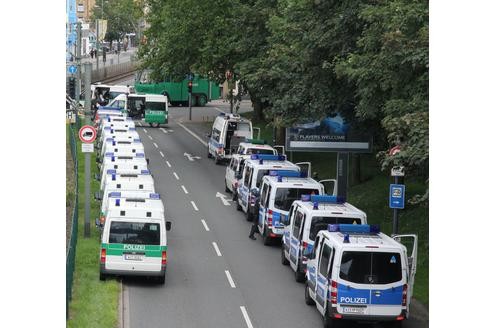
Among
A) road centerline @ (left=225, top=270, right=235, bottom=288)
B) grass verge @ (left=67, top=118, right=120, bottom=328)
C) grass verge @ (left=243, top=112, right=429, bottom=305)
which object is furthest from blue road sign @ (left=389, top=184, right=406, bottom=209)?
grass verge @ (left=67, top=118, right=120, bottom=328)

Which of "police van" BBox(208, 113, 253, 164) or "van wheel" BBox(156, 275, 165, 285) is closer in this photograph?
"van wheel" BBox(156, 275, 165, 285)

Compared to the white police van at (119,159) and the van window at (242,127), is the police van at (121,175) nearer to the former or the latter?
the white police van at (119,159)

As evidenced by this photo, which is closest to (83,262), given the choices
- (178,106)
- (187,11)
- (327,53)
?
(327,53)

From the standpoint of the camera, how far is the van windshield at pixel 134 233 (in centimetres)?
2514

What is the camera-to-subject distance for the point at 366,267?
21.5m

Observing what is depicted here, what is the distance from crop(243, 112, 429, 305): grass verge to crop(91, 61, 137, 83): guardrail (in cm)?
5837

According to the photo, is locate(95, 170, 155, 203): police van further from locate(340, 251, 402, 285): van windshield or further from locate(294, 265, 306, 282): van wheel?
locate(340, 251, 402, 285): van windshield

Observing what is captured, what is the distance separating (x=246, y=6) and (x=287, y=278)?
2396 cm

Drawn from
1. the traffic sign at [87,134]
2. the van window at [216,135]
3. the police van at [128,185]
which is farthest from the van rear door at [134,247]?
the van window at [216,135]

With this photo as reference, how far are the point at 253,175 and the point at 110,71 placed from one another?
83773 mm

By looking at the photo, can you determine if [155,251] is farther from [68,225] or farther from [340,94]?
[340,94]

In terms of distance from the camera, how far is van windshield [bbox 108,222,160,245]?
25.1 m

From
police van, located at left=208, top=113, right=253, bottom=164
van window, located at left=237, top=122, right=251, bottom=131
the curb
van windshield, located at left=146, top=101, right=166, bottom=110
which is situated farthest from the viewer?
van windshield, located at left=146, top=101, right=166, bottom=110

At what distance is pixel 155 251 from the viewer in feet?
82.9
